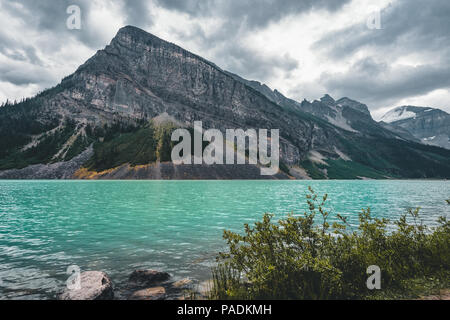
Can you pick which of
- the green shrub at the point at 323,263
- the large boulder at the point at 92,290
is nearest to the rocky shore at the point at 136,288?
the large boulder at the point at 92,290

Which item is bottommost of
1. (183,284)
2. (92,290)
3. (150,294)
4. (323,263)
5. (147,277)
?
(183,284)

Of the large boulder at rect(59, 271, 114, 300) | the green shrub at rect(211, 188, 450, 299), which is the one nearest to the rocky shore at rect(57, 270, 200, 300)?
the large boulder at rect(59, 271, 114, 300)

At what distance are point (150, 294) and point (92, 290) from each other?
2.56 metres

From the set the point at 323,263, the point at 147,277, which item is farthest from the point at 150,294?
the point at 323,263

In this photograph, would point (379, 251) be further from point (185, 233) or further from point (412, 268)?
point (185, 233)

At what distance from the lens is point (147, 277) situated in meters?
13.4

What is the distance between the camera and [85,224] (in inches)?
1123

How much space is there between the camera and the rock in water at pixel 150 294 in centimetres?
1137

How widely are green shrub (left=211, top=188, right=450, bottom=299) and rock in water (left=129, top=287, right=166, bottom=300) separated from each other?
2.88m

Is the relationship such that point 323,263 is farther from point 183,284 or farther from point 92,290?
point 92,290

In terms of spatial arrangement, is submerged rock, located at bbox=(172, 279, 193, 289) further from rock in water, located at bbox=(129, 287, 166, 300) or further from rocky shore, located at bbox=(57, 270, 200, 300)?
rock in water, located at bbox=(129, 287, 166, 300)

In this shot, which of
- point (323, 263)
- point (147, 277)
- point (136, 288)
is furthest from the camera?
point (147, 277)

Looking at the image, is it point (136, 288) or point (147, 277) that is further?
point (147, 277)
